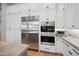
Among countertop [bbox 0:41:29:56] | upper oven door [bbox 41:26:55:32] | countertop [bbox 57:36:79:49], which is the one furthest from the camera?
upper oven door [bbox 41:26:55:32]

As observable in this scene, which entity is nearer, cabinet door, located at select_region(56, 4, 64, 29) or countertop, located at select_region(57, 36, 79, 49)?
countertop, located at select_region(57, 36, 79, 49)

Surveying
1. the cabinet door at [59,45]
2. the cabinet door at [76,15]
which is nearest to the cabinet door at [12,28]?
the cabinet door at [59,45]

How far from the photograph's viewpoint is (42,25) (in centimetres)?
167

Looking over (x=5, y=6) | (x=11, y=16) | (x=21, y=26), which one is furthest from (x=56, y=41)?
(x=5, y=6)

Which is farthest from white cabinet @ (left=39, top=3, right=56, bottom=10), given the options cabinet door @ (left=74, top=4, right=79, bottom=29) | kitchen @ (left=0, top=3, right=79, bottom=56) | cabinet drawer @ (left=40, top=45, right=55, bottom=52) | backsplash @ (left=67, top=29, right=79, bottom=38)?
cabinet drawer @ (left=40, top=45, right=55, bottom=52)

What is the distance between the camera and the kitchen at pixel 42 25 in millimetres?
1585

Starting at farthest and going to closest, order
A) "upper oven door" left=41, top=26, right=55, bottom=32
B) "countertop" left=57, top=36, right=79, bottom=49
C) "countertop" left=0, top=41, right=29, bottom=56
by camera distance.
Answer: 1. "upper oven door" left=41, top=26, right=55, bottom=32
2. "countertop" left=0, top=41, right=29, bottom=56
3. "countertop" left=57, top=36, right=79, bottom=49

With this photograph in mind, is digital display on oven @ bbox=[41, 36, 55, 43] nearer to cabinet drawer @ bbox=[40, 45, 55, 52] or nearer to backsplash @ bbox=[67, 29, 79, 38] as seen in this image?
cabinet drawer @ bbox=[40, 45, 55, 52]

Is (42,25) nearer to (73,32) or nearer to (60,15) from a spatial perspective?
(60,15)

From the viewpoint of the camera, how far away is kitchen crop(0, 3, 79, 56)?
158 cm

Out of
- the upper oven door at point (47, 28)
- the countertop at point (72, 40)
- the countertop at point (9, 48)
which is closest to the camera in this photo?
the countertop at point (72, 40)

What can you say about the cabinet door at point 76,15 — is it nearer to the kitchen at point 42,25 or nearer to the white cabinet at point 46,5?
the kitchen at point 42,25

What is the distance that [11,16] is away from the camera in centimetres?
161

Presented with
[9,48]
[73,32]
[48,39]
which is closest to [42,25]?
[48,39]
